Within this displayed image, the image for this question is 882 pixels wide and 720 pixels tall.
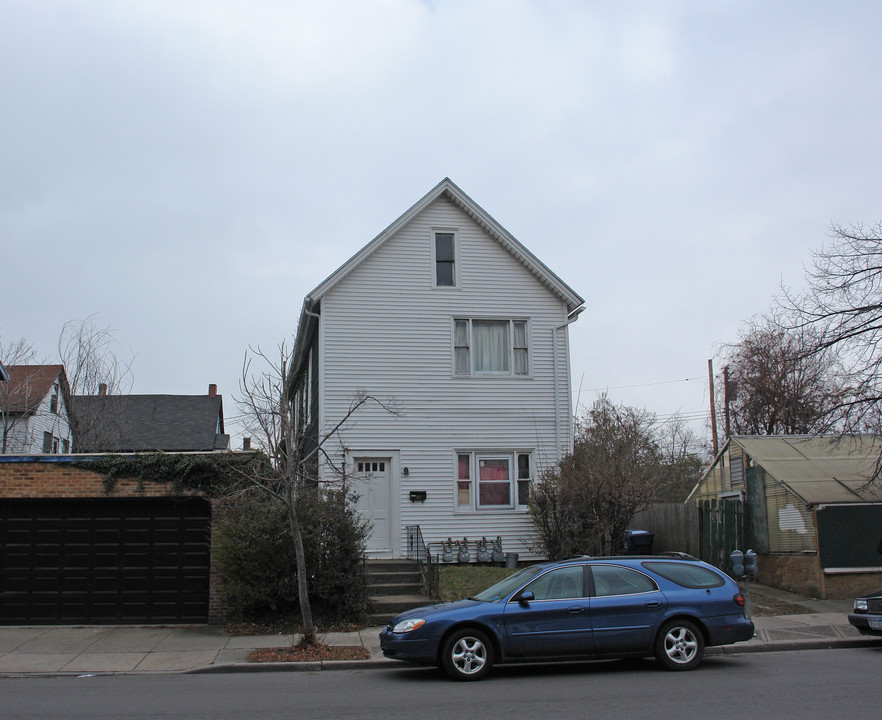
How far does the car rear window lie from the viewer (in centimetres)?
1077

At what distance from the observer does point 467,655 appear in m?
10.0

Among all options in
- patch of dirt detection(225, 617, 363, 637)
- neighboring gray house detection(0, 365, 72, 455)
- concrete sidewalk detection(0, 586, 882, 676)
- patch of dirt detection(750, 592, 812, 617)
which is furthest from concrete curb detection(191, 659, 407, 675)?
neighboring gray house detection(0, 365, 72, 455)

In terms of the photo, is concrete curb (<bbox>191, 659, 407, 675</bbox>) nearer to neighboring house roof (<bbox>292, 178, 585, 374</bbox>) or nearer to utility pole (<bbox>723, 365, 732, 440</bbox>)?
neighboring house roof (<bbox>292, 178, 585, 374</bbox>)

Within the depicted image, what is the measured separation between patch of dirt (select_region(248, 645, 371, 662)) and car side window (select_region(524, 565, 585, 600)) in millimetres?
2910

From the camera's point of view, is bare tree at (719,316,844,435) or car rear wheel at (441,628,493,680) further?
A: bare tree at (719,316,844,435)

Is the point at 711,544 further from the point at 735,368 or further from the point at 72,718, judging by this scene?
the point at 735,368

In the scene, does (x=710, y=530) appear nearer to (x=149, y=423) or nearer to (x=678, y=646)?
(x=678, y=646)

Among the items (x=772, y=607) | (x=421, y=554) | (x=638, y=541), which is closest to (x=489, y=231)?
(x=421, y=554)

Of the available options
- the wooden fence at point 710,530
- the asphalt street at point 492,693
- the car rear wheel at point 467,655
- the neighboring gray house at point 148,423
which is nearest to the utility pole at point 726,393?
the wooden fence at point 710,530

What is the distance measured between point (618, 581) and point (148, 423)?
35.0 m

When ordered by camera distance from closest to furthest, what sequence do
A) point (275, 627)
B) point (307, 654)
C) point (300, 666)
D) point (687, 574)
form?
point (687, 574), point (300, 666), point (307, 654), point (275, 627)

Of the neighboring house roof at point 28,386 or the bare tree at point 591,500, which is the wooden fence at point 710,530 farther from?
the neighboring house roof at point 28,386

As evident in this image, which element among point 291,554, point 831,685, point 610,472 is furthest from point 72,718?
point 610,472

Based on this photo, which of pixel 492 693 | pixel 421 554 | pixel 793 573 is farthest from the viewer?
pixel 421 554
